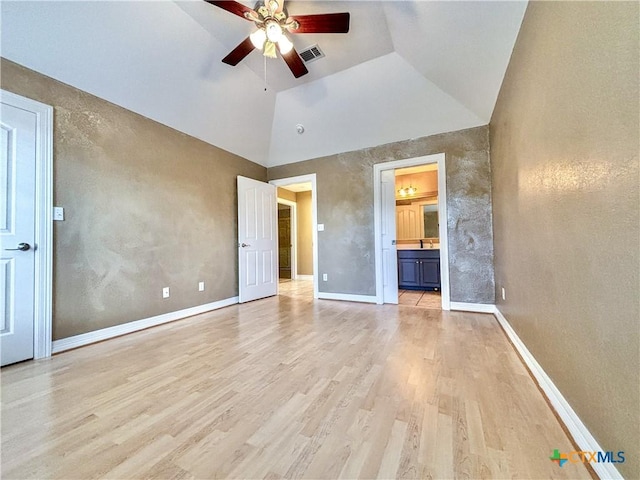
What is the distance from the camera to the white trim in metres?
3.82

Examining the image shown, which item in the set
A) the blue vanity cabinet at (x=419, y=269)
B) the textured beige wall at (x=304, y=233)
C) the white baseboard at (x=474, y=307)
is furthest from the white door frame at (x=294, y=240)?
the white baseboard at (x=474, y=307)

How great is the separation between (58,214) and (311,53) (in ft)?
9.54

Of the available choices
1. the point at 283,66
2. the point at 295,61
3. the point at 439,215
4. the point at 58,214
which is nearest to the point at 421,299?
the point at 439,215

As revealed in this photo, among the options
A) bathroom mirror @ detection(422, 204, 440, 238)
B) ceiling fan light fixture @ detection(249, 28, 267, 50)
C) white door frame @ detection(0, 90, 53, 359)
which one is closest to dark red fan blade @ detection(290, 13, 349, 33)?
ceiling fan light fixture @ detection(249, 28, 267, 50)

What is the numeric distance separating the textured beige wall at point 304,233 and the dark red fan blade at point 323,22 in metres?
4.96

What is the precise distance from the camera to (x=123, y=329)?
2.59 meters

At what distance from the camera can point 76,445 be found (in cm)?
111

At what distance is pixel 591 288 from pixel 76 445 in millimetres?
2244

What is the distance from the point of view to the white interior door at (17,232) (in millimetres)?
1917

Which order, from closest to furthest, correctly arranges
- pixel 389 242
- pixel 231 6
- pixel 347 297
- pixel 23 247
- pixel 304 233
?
pixel 231 6, pixel 23 247, pixel 389 242, pixel 347 297, pixel 304 233

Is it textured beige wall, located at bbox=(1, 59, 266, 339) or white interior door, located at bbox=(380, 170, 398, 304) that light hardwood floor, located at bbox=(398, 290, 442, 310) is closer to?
white interior door, located at bbox=(380, 170, 398, 304)

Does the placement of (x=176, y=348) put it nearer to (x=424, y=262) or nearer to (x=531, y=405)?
(x=531, y=405)

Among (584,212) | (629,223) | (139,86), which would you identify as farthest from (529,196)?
(139,86)

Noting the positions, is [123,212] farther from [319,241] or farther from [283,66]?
[319,241]
